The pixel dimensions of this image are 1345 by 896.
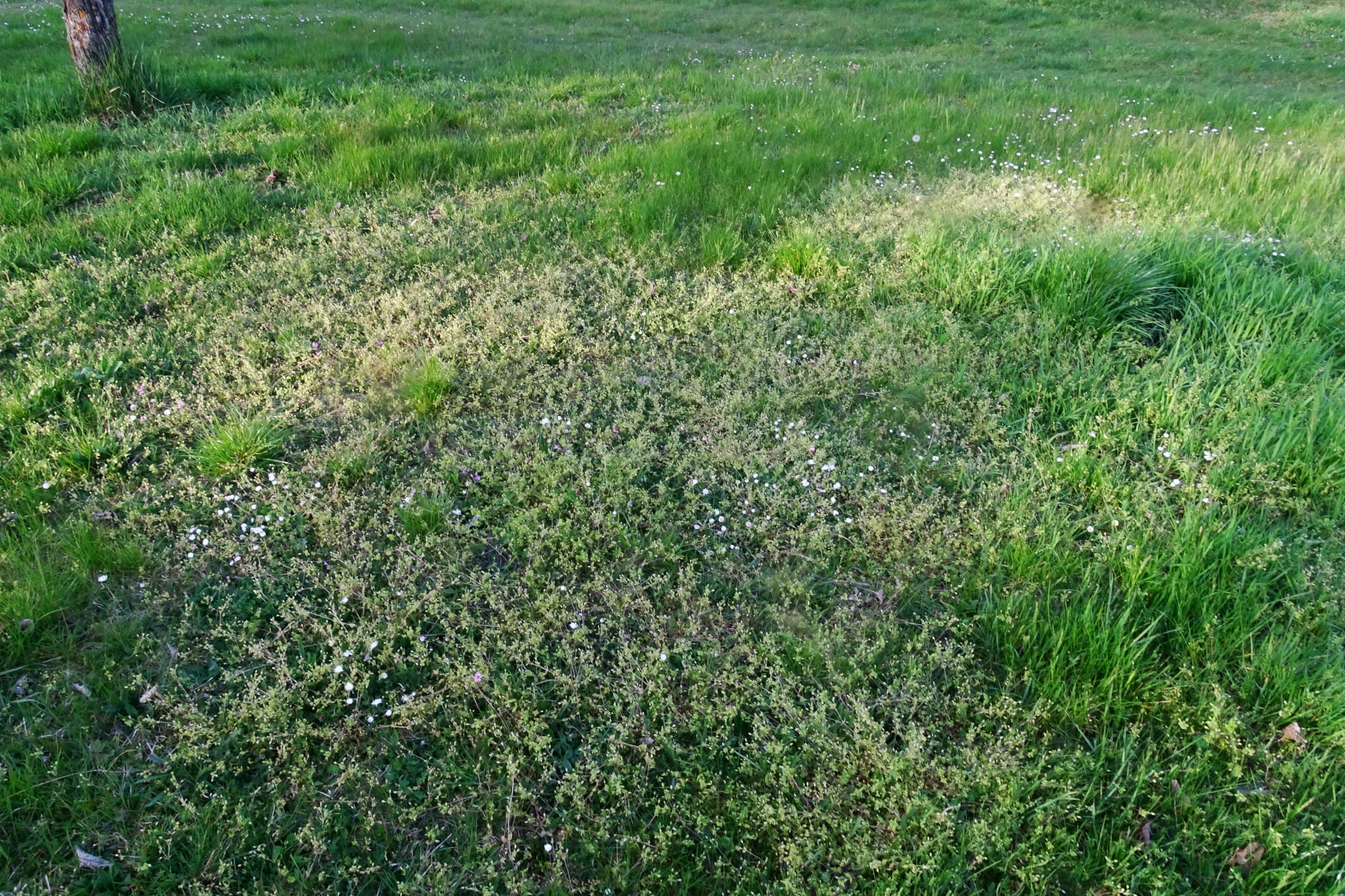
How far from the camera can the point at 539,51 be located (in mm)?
12320

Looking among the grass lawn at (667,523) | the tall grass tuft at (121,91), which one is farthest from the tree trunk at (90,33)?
the grass lawn at (667,523)

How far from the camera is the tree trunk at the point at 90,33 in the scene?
24.5 feet

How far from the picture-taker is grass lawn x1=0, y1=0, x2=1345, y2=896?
2.33 meters

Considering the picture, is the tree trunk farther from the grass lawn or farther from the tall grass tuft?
the grass lawn

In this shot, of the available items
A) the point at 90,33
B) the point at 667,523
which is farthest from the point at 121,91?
the point at 667,523

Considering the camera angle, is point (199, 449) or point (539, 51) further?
point (539, 51)

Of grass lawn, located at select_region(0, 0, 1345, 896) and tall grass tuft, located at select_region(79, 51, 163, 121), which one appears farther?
tall grass tuft, located at select_region(79, 51, 163, 121)

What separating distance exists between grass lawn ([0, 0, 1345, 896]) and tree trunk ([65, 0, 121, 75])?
45.5 inches

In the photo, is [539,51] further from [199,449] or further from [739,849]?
[739,849]

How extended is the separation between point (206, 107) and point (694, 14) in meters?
12.1

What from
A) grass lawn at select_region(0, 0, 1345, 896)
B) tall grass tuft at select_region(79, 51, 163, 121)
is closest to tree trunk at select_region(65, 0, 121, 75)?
tall grass tuft at select_region(79, 51, 163, 121)

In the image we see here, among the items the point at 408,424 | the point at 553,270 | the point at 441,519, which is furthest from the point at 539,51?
the point at 441,519

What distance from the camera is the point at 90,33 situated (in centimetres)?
752

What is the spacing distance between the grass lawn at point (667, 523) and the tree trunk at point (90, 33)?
116 cm
